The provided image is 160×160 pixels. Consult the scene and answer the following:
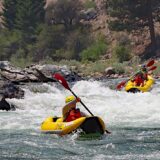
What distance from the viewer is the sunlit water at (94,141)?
8336mm

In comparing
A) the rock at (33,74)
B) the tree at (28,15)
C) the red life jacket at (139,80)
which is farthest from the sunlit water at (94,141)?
the tree at (28,15)

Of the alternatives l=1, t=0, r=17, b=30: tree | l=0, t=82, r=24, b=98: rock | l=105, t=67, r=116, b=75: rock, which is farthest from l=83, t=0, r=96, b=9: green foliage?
l=0, t=82, r=24, b=98: rock

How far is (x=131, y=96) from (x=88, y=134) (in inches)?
278

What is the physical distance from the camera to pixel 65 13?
46.9 metres

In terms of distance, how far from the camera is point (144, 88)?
17.7 m

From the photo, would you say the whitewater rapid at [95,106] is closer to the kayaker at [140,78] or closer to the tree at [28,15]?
the kayaker at [140,78]

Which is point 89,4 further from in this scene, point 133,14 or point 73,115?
point 73,115

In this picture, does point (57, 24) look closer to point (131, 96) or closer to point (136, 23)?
point (136, 23)

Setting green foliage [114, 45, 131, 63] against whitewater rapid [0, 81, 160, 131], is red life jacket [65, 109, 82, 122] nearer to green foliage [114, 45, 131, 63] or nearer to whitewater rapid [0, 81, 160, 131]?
whitewater rapid [0, 81, 160, 131]

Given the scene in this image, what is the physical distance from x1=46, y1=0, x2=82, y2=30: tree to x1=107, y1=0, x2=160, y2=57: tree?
11058 mm

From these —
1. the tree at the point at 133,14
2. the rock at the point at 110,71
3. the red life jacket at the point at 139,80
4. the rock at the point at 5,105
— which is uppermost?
the tree at the point at 133,14

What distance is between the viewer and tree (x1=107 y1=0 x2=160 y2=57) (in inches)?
1388

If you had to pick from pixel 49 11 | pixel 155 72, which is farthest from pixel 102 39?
pixel 155 72

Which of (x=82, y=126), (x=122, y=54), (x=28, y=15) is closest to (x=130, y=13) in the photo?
(x=122, y=54)
